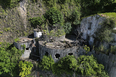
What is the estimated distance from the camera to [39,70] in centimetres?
1750

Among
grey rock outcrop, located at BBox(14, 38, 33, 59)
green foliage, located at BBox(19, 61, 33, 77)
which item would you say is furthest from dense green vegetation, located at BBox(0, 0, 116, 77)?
grey rock outcrop, located at BBox(14, 38, 33, 59)

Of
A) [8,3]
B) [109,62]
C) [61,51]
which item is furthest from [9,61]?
[109,62]

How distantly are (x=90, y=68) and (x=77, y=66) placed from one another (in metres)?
1.93

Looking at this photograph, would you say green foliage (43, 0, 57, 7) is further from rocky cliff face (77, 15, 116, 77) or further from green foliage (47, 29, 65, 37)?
rocky cliff face (77, 15, 116, 77)

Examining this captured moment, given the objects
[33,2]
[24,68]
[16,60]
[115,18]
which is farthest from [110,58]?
[33,2]

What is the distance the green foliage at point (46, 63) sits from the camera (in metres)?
16.1

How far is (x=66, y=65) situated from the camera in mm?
15438

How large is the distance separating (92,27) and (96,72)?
944 centimetres

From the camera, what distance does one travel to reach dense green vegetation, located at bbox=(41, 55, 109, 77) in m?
14.0

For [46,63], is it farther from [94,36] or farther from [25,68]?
[94,36]

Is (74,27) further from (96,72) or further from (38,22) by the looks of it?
(96,72)

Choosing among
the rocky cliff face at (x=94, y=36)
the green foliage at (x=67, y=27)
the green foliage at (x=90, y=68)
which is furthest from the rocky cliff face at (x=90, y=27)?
the green foliage at (x=90, y=68)

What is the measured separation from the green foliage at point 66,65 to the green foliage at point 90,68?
0.99 m

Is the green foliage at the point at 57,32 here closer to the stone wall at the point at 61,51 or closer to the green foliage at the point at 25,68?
the stone wall at the point at 61,51
